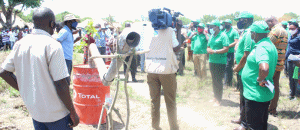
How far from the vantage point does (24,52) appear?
5.89ft

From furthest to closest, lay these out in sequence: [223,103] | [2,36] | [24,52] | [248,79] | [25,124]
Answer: [2,36] < [223,103] < [25,124] < [248,79] < [24,52]

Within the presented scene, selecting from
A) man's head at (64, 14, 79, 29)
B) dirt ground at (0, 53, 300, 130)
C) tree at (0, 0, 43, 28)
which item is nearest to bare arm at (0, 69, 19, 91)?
dirt ground at (0, 53, 300, 130)

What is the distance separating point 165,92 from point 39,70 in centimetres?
200

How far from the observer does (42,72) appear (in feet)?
5.98

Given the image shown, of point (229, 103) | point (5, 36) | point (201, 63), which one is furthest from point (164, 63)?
point (5, 36)

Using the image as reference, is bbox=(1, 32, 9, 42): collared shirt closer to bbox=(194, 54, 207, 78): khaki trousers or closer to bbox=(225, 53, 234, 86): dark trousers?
bbox=(194, 54, 207, 78): khaki trousers

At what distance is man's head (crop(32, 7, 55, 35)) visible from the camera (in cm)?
187

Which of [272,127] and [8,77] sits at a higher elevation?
[8,77]

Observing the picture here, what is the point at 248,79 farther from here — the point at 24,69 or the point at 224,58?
the point at 24,69

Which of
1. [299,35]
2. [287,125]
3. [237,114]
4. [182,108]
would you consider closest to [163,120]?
[182,108]

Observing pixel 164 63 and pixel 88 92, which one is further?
pixel 88 92

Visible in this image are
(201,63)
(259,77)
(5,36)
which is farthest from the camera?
(5,36)

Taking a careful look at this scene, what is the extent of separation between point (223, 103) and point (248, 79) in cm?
247

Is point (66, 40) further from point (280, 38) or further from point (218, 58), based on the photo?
point (280, 38)
